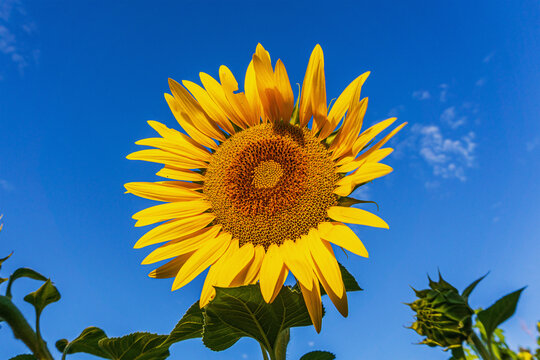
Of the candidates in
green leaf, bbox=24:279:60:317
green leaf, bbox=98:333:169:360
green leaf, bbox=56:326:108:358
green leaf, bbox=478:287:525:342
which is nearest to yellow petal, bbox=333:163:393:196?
green leaf, bbox=478:287:525:342

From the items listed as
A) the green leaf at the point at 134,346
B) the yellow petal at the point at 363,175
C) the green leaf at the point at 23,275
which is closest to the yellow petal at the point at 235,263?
the green leaf at the point at 134,346

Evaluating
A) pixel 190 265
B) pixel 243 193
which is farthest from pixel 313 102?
pixel 190 265

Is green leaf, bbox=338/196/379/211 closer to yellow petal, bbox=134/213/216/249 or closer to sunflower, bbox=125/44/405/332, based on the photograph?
sunflower, bbox=125/44/405/332

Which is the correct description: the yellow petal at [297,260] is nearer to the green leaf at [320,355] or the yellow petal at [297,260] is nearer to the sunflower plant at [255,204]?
the sunflower plant at [255,204]

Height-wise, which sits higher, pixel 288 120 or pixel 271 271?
pixel 288 120

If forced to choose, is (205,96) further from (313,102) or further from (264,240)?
(264,240)

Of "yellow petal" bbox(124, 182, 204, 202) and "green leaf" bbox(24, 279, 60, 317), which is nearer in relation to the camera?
"green leaf" bbox(24, 279, 60, 317)
